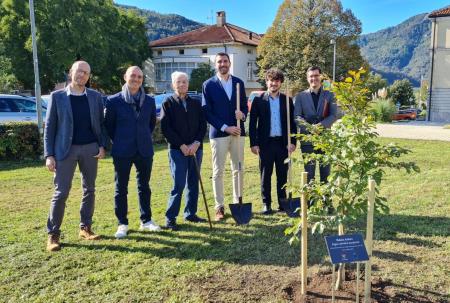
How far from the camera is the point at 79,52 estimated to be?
29.6m

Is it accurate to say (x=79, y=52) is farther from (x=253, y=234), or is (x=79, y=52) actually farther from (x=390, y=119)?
(x=253, y=234)

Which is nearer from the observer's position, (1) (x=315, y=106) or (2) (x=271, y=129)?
(1) (x=315, y=106)

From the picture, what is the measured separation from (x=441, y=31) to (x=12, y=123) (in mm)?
25656

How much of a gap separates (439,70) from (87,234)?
1098 inches

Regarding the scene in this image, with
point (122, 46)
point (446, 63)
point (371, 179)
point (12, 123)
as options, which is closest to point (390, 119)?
point (446, 63)

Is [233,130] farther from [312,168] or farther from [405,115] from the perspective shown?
[405,115]

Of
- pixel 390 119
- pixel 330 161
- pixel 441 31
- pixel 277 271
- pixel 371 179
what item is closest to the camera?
pixel 371 179

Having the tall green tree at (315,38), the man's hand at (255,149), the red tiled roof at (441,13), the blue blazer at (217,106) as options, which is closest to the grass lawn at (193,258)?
the man's hand at (255,149)

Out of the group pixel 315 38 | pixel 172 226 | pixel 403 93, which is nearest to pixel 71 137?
pixel 172 226

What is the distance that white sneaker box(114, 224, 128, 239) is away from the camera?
15.9 ft

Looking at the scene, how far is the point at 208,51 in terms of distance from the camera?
136ft

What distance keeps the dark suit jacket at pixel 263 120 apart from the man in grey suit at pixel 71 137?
1.92 metres

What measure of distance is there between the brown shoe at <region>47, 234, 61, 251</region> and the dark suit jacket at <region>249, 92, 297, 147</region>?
2.58 m

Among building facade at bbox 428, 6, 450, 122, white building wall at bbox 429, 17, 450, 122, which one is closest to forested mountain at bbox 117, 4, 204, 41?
building facade at bbox 428, 6, 450, 122
